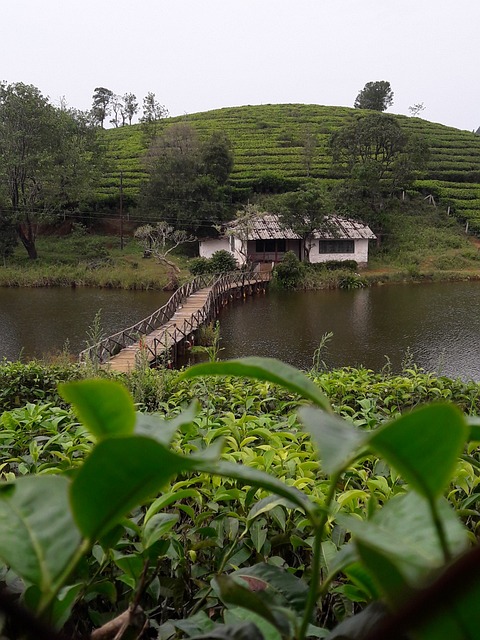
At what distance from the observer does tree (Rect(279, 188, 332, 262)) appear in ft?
61.5

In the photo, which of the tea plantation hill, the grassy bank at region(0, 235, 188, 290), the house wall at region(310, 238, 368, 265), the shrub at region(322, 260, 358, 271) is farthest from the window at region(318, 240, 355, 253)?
the tea plantation hill

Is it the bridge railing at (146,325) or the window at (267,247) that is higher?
the window at (267,247)

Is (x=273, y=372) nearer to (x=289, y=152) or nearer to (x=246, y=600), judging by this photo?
(x=246, y=600)

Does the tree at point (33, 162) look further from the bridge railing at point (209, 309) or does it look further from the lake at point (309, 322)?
the bridge railing at point (209, 309)

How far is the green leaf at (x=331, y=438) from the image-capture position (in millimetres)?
309

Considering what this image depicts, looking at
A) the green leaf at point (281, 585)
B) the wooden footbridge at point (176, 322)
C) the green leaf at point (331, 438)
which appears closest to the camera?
the green leaf at point (331, 438)

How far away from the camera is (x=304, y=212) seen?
19031 mm

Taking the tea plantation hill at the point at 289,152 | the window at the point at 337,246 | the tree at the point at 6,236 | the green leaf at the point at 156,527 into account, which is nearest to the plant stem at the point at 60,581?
the green leaf at the point at 156,527

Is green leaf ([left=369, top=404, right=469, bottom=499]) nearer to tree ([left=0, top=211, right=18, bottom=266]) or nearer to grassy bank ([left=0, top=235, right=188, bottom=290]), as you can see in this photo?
grassy bank ([left=0, top=235, right=188, bottom=290])

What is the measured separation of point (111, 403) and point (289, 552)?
2.53ft

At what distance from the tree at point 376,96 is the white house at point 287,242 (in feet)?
104

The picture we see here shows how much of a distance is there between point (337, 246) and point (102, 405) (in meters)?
20.5

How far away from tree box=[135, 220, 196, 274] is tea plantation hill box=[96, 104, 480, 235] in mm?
5454

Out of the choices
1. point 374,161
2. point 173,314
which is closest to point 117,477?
point 173,314
